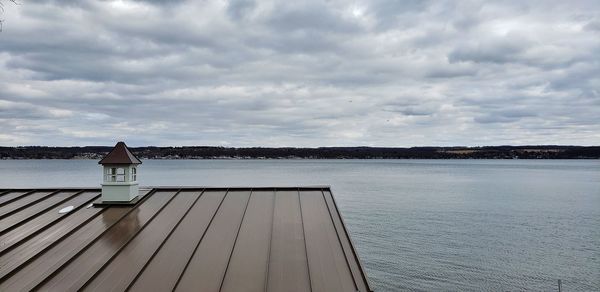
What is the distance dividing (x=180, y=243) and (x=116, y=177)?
505 cm

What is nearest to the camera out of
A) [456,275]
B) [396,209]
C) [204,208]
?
[204,208]

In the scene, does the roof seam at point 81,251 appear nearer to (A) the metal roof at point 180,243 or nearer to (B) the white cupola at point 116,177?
(A) the metal roof at point 180,243

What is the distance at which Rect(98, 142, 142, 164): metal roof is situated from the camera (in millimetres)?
15648

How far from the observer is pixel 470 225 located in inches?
1666

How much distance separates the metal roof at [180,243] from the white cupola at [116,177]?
49 centimetres

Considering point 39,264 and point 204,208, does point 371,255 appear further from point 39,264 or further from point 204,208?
point 39,264

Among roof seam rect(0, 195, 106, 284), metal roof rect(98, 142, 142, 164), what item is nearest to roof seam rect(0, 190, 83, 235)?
roof seam rect(0, 195, 106, 284)

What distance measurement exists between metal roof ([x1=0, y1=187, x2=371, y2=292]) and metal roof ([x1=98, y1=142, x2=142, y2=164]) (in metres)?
1.49

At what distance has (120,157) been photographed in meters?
15.8

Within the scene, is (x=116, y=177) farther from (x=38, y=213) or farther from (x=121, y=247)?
(x=121, y=247)

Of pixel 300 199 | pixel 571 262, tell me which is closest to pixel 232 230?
pixel 300 199

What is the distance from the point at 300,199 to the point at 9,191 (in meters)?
11.0

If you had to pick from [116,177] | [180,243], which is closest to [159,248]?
[180,243]

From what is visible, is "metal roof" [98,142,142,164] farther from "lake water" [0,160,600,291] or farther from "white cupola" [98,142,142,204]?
"lake water" [0,160,600,291]
